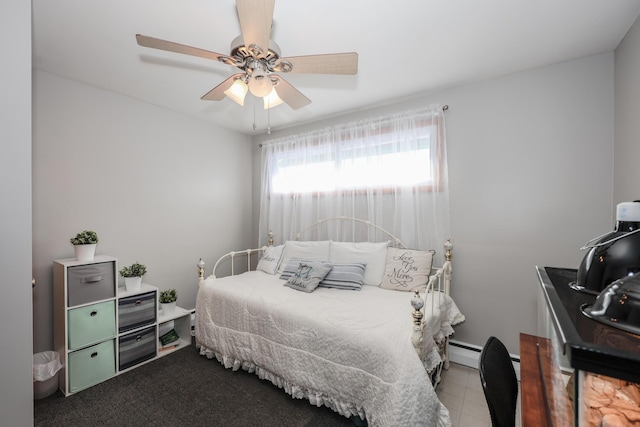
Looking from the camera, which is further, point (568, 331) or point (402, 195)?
point (402, 195)

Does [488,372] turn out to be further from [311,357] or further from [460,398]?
[460,398]

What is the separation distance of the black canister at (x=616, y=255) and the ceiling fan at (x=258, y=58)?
4.21 ft

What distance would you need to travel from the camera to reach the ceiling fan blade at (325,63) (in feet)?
4.85

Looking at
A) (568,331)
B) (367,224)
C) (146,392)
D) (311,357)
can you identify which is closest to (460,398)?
(311,357)

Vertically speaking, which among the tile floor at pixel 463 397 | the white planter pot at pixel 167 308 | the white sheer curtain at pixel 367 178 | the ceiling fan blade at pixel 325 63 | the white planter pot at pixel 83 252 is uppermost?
the ceiling fan blade at pixel 325 63

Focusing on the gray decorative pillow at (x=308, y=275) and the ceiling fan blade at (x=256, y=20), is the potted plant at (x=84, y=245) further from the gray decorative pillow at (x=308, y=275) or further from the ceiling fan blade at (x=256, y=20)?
the ceiling fan blade at (x=256, y=20)

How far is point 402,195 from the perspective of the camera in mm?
2740

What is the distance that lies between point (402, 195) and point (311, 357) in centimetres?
170

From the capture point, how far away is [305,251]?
10.0 feet

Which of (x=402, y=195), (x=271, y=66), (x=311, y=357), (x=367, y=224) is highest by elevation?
(x=271, y=66)

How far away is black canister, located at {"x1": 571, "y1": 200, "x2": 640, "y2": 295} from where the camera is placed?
71 cm

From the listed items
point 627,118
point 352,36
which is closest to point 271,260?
point 352,36

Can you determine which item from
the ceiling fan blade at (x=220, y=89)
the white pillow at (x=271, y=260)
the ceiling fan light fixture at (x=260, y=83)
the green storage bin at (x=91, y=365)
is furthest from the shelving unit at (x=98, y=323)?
the ceiling fan light fixture at (x=260, y=83)

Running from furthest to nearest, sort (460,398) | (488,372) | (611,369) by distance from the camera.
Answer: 1. (460,398)
2. (488,372)
3. (611,369)
